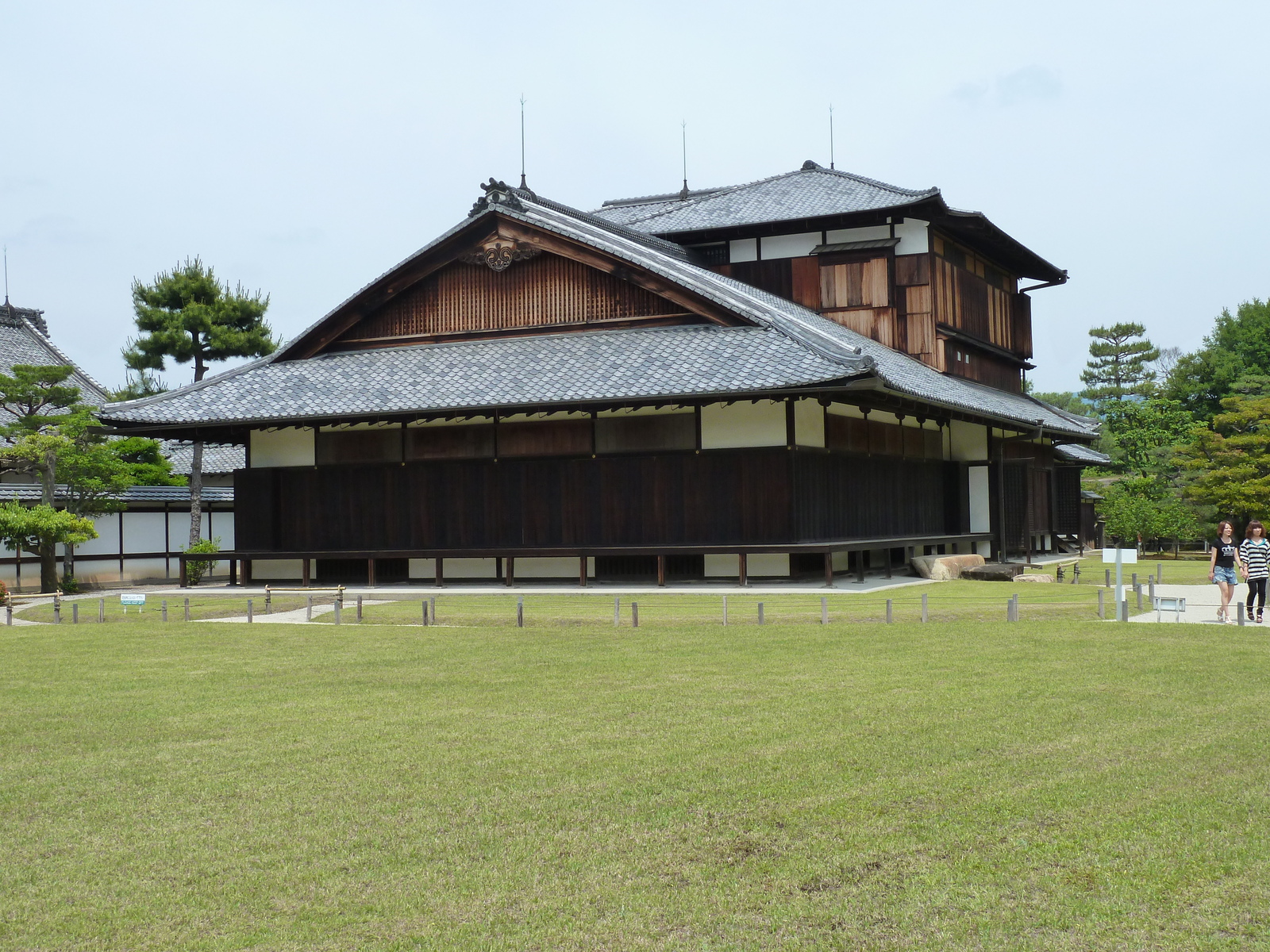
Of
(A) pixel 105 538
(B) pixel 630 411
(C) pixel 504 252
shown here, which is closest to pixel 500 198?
(C) pixel 504 252

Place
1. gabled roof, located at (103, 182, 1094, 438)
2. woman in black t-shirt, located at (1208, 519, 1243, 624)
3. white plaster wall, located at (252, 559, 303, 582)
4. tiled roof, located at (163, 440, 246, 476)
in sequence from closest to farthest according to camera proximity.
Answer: woman in black t-shirt, located at (1208, 519, 1243, 624) < gabled roof, located at (103, 182, 1094, 438) < white plaster wall, located at (252, 559, 303, 582) < tiled roof, located at (163, 440, 246, 476)

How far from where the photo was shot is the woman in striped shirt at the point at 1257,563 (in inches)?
625

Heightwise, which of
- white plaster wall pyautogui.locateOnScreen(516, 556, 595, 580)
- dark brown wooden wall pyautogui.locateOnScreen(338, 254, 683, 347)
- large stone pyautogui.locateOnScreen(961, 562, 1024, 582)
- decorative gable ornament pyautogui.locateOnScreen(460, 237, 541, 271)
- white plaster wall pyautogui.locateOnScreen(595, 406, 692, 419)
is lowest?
large stone pyautogui.locateOnScreen(961, 562, 1024, 582)

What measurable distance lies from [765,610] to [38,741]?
1091 centimetres

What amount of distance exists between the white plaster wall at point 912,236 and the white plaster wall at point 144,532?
21734 millimetres

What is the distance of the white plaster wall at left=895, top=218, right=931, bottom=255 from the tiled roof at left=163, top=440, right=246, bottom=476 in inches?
845

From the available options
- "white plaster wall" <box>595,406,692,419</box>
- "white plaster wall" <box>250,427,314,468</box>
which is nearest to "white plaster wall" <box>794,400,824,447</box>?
"white plaster wall" <box>595,406,692,419</box>

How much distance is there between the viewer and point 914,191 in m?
29.9

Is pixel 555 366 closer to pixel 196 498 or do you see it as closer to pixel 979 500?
pixel 979 500

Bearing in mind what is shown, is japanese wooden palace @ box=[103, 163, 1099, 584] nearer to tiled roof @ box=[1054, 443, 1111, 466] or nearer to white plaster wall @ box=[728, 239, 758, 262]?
white plaster wall @ box=[728, 239, 758, 262]

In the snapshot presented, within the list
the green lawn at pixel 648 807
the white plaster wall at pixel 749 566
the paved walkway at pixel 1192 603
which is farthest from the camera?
the white plaster wall at pixel 749 566

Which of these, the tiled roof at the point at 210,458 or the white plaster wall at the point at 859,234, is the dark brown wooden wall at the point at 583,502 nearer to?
the white plaster wall at the point at 859,234

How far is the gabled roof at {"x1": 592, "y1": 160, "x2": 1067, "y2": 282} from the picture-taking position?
98.0 ft

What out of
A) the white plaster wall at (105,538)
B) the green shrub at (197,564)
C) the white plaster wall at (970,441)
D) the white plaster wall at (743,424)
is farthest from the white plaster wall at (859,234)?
the white plaster wall at (105,538)
